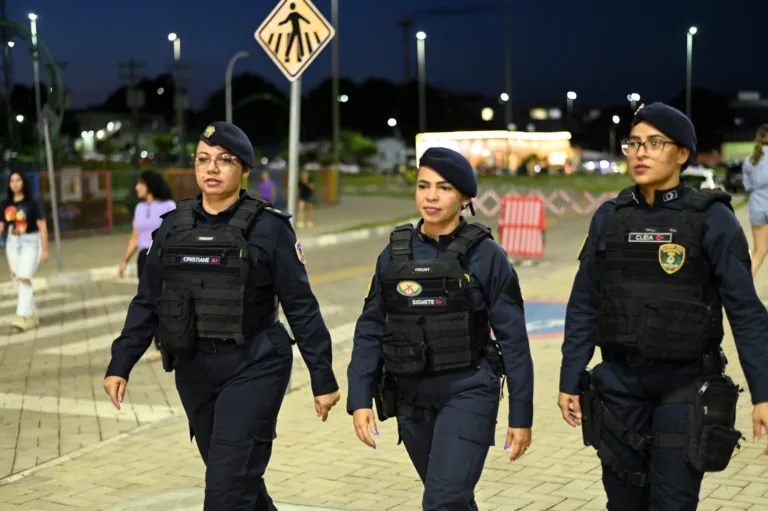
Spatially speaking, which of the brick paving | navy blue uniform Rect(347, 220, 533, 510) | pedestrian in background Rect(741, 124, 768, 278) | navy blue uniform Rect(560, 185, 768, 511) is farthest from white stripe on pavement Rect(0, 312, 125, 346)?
navy blue uniform Rect(560, 185, 768, 511)

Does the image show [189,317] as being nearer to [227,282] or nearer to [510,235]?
[227,282]

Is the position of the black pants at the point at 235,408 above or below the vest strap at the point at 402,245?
below

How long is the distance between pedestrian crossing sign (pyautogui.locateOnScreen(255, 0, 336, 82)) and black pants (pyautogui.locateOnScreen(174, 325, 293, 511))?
4.82 meters

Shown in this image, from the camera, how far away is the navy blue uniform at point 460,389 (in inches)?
164

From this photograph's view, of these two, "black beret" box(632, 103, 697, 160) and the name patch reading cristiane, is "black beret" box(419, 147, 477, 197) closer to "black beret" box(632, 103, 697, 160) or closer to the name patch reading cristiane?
"black beret" box(632, 103, 697, 160)

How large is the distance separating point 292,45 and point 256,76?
466 ft

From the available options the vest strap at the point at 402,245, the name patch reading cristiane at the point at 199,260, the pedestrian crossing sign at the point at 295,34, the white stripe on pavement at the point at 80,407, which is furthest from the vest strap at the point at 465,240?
the pedestrian crossing sign at the point at 295,34

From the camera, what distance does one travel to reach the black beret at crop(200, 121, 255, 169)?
187 inches

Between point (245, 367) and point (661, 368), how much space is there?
161 cm

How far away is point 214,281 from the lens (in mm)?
4562

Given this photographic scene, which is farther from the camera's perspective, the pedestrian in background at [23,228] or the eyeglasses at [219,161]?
the pedestrian in background at [23,228]

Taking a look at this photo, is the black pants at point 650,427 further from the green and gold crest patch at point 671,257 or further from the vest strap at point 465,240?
the vest strap at point 465,240

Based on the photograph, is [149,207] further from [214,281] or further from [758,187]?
[214,281]

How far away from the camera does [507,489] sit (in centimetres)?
636
